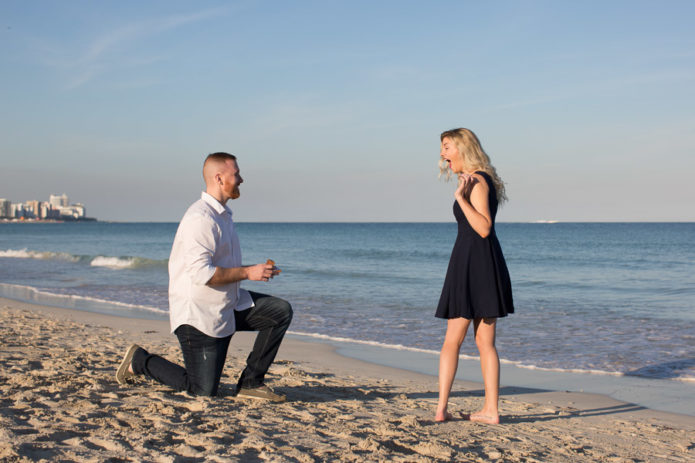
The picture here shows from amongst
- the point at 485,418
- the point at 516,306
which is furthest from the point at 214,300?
the point at 516,306

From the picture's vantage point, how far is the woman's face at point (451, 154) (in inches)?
162

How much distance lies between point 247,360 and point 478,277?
175cm

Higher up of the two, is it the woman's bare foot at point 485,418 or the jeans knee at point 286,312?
the jeans knee at point 286,312

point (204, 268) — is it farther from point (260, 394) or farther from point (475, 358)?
point (475, 358)

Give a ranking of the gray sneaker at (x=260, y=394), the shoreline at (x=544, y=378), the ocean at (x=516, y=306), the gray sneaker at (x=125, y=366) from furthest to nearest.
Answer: the ocean at (x=516, y=306)
the shoreline at (x=544, y=378)
the gray sneaker at (x=125, y=366)
the gray sneaker at (x=260, y=394)

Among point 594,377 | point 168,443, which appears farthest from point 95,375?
point 594,377

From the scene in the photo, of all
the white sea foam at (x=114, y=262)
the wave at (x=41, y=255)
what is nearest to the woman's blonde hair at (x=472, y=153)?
the white sea foam at (x=114, y=262)

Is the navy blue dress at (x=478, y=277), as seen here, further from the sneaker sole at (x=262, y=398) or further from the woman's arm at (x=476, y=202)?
the sneaker sole at (x=262, y=398)

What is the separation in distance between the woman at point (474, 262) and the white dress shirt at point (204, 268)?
148cm

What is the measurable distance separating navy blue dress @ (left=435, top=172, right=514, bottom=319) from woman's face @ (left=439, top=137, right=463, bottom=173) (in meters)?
0.18

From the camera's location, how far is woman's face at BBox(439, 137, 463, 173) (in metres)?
Answer: 4.12

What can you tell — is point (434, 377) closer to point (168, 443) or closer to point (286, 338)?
point (286, 338)

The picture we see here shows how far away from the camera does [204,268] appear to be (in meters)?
4.01

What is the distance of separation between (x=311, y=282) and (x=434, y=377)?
12859 millimetres
